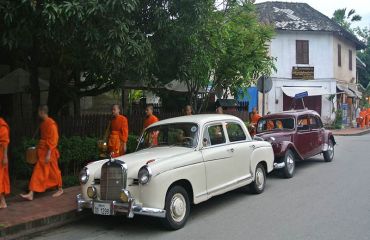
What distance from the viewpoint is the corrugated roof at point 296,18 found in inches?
1255

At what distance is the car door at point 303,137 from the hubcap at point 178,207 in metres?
5.71

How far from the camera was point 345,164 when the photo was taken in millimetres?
13516

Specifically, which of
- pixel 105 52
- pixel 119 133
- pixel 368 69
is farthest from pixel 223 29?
pixel 368 69

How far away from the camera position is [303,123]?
12508mm

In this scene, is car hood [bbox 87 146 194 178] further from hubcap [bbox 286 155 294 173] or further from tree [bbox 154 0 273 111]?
hubcap [bbox 286 155 294 173]

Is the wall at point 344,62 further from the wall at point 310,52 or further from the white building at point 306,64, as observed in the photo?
the wall at point 310,52

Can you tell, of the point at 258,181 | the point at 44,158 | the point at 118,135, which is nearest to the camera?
A: the point at 44,158

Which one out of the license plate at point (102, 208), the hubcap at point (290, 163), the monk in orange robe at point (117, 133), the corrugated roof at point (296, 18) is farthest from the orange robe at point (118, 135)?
the corrugated roof at point (296, 18)

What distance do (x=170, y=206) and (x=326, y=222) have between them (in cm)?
232

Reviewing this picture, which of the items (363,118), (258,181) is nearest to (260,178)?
(258,181)

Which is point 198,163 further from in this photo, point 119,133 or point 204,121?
point 119,133

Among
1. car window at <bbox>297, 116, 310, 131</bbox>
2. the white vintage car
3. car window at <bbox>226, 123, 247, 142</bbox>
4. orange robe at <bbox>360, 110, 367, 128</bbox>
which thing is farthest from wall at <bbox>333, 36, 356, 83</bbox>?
→ the white vintage car

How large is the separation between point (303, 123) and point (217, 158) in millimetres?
5326

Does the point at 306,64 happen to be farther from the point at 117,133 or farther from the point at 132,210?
the point at 132,210
